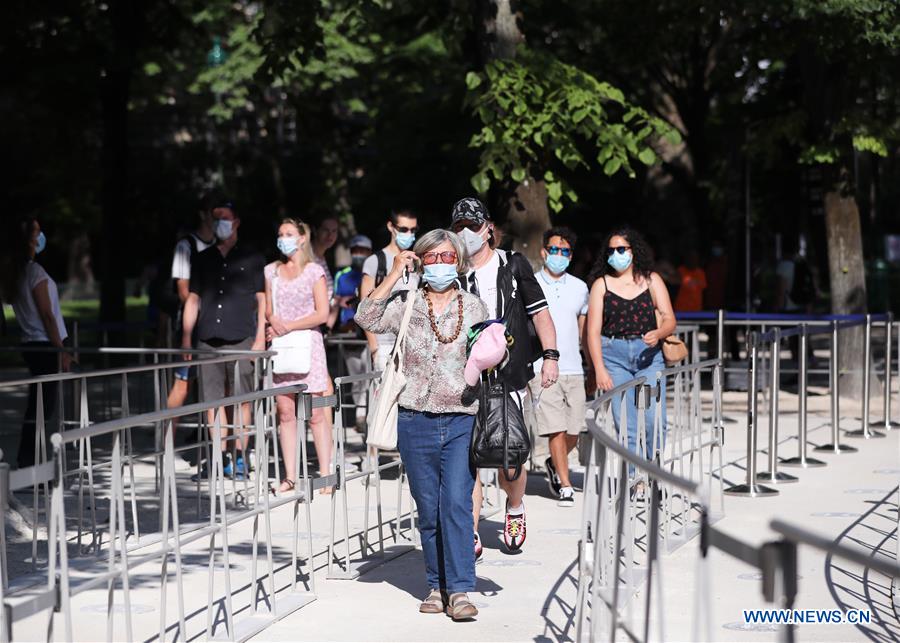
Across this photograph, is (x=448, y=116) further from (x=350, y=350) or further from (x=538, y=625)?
(x=538, y=625)

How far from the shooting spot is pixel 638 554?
8266mm

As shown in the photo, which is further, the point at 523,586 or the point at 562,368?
the point at 562,368

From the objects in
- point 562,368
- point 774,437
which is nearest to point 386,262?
point 562,368

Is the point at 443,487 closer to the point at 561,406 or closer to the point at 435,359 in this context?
the point at 435,359

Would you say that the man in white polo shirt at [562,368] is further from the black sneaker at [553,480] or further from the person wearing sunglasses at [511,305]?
the person wearing sunglasses at [511,305]

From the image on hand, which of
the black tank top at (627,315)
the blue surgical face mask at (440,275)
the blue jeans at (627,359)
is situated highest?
the blue surgical face mask at (440,275)

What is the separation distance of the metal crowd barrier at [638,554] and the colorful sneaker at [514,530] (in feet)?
2.20

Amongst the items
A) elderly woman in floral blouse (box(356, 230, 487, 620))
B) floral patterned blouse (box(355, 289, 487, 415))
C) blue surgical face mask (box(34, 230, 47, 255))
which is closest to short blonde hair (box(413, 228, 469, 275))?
elderly woman in floral blouse (box(356, 230, 487, 620))

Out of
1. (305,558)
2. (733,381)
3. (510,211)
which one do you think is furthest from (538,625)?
(733,381)

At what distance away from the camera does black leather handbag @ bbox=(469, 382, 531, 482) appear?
6895mm

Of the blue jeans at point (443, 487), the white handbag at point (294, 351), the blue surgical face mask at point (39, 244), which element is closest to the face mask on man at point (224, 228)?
the white handbag at point (294, 351)

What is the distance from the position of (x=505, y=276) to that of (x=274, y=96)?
3663 centimetres

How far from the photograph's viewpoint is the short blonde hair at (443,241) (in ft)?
22.9

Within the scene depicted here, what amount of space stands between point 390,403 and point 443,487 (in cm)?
47
